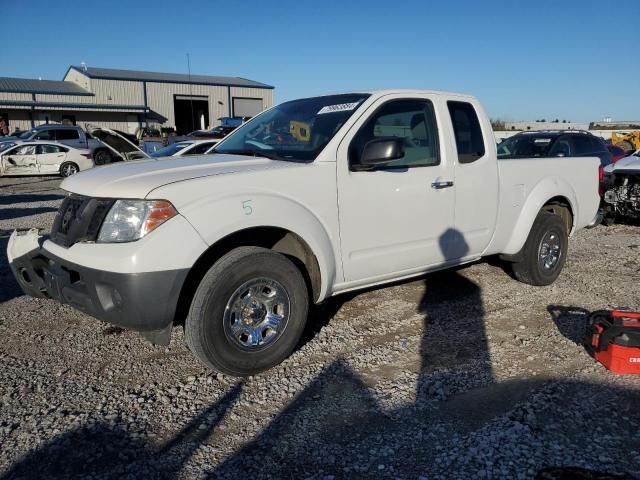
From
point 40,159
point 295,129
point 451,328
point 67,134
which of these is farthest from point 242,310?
point 67,134

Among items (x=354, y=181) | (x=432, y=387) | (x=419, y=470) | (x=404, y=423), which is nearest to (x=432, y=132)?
(x=354, y=181)

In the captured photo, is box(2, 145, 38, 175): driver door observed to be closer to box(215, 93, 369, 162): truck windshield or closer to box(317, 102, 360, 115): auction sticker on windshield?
box(215, 93, 369, 162): truck windshield

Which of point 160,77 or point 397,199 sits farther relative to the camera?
point 160,77

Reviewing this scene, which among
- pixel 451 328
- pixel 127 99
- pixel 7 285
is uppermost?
pixel 127 99

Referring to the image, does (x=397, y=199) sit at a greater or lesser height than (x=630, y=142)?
lesser

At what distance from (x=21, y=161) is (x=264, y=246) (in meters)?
17.6

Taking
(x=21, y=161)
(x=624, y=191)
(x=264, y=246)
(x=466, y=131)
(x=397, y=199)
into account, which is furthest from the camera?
(x=21, y=161)

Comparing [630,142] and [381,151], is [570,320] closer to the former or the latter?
[381,151]

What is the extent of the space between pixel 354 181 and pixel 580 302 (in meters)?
2.77

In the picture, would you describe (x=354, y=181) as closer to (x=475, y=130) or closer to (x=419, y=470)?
(x=475, y=130)

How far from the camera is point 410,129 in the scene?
14.2 ft

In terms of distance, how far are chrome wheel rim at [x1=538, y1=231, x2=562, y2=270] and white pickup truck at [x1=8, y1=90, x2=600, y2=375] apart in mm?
454

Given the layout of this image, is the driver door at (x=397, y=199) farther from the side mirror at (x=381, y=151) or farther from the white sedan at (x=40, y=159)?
the white sedan at (x=40, y=159)

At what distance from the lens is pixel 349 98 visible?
4.18m
